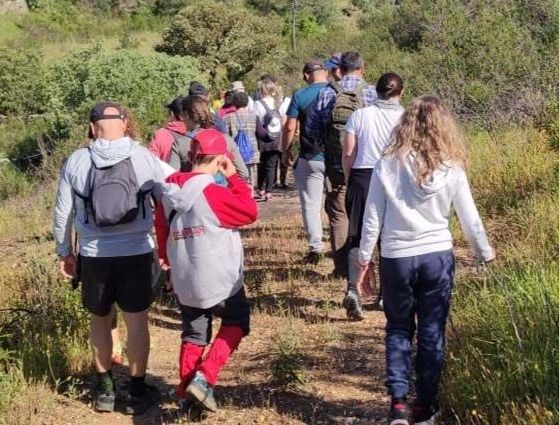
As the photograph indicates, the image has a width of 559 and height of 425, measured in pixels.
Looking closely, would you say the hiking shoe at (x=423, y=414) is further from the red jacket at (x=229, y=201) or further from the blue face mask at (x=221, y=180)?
the blue face mask at (x=221, y=180)

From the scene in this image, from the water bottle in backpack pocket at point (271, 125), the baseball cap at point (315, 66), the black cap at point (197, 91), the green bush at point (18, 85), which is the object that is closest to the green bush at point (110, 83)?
the green bush at point (18, 85)

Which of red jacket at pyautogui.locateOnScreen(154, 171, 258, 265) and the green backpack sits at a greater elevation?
the green backpack

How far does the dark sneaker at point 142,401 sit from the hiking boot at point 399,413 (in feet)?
4.81

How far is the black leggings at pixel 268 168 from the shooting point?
1092 cm

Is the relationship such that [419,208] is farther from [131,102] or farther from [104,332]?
[131,102]

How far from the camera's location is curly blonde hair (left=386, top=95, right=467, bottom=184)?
3.41m

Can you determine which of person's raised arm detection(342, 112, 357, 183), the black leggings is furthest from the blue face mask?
the black leggings

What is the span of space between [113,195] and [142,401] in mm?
1212

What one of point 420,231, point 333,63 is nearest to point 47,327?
point 420,231

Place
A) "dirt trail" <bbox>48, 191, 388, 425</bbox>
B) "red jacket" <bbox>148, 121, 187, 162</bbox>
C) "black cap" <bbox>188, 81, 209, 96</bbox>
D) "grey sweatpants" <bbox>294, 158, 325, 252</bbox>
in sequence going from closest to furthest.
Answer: "dirt trail" <bbox>48, 191, 388, 425</bbox>, "red jacket" <bbox>148, 121, 187, 162</bbox>, "black cap" <bbox>188, 81, 209, 96</bbox>, "grey sweatpants" <bbox>294, 158, 325, 252</bbox>

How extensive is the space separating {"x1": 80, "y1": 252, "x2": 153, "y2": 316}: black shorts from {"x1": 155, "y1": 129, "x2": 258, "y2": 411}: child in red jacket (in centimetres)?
20

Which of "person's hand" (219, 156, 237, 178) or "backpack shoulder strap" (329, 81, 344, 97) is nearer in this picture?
"person's hand" (219, 156, 237, 178)

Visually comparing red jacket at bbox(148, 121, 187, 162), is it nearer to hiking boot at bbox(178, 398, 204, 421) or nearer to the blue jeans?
hiking boot at bbox(178, 398, 204, 421)

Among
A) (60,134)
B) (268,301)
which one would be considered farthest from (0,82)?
(268,301)
